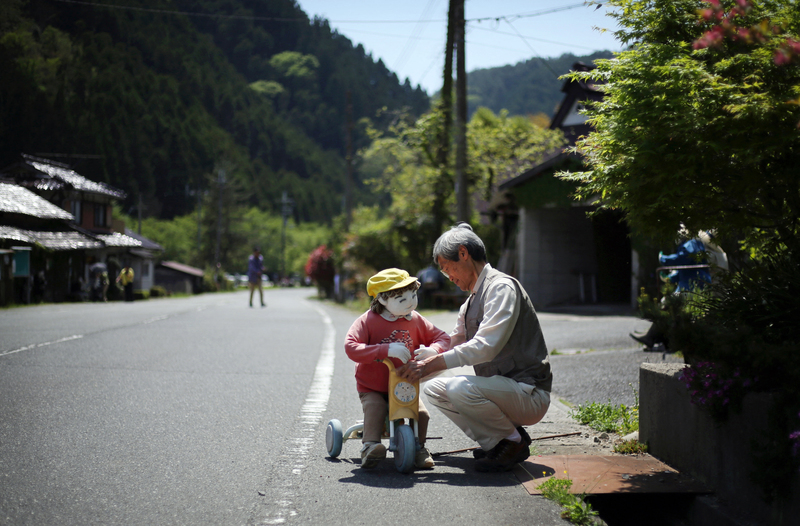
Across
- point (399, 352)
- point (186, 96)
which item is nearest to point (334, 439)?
point (399, 352)

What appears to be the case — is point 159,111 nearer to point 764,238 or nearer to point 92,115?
point 92,115

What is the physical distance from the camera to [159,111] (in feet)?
242

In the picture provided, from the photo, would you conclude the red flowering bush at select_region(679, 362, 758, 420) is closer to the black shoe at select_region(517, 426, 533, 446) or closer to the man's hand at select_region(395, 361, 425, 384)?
the black shoe at select_region(517, 426, 533, 446)

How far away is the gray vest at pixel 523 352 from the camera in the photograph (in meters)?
4.27

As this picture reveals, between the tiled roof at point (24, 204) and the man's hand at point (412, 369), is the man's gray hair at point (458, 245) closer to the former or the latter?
the man's hand at point (412, 369)

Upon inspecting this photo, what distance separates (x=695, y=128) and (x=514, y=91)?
110135 millimetres

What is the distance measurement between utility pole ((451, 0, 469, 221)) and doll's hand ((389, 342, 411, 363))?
13.1m

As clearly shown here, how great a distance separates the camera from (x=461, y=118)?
17.3 meters

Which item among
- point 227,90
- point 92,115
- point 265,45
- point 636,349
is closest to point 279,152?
point 227,90

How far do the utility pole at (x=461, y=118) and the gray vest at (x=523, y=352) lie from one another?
12.8 metres

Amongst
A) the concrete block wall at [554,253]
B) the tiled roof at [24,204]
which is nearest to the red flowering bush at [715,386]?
the concrete block wall at [554,253]

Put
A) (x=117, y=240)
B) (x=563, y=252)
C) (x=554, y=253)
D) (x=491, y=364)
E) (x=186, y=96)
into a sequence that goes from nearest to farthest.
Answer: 1. (x=491, y=364)
2. (x=554, y=253)
3. (x=563, y=252)
4. (x=117, y=240)
5. (x=186, y=96)

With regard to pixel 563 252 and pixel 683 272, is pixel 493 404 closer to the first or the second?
pixel 683 272

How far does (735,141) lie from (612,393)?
11.9 feet
